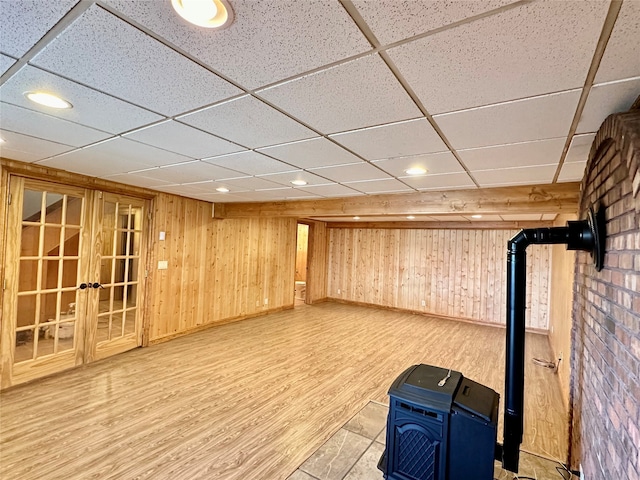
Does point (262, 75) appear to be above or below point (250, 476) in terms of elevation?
above

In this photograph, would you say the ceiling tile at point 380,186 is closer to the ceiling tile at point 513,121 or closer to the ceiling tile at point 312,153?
the ceiling tile at point 312,153

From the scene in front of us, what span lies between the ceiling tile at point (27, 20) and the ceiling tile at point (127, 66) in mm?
44

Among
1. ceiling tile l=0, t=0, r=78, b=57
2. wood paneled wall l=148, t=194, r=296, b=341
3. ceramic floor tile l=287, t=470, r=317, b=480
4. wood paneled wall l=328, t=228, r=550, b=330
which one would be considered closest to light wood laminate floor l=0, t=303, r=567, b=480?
ceramic floor tile l=287, t=470, r=317, b=480

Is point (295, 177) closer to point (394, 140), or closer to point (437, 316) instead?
point (394, 140)

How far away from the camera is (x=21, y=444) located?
237cm

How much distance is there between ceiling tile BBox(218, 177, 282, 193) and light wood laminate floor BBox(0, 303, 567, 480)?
2.23m

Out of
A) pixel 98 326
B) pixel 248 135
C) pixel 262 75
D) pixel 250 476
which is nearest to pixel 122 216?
pixel 98 326

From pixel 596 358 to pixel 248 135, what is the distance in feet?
7.73

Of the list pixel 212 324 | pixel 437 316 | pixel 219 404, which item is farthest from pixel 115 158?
pixel 437 316

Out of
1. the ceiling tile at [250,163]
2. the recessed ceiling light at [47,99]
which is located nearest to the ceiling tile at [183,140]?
the ceiling tile at [250,163]

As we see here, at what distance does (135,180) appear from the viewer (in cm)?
377

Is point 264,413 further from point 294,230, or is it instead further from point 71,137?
point 294,230

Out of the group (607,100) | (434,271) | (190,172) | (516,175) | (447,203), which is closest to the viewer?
(607,100)

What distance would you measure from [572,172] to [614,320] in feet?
5.67
